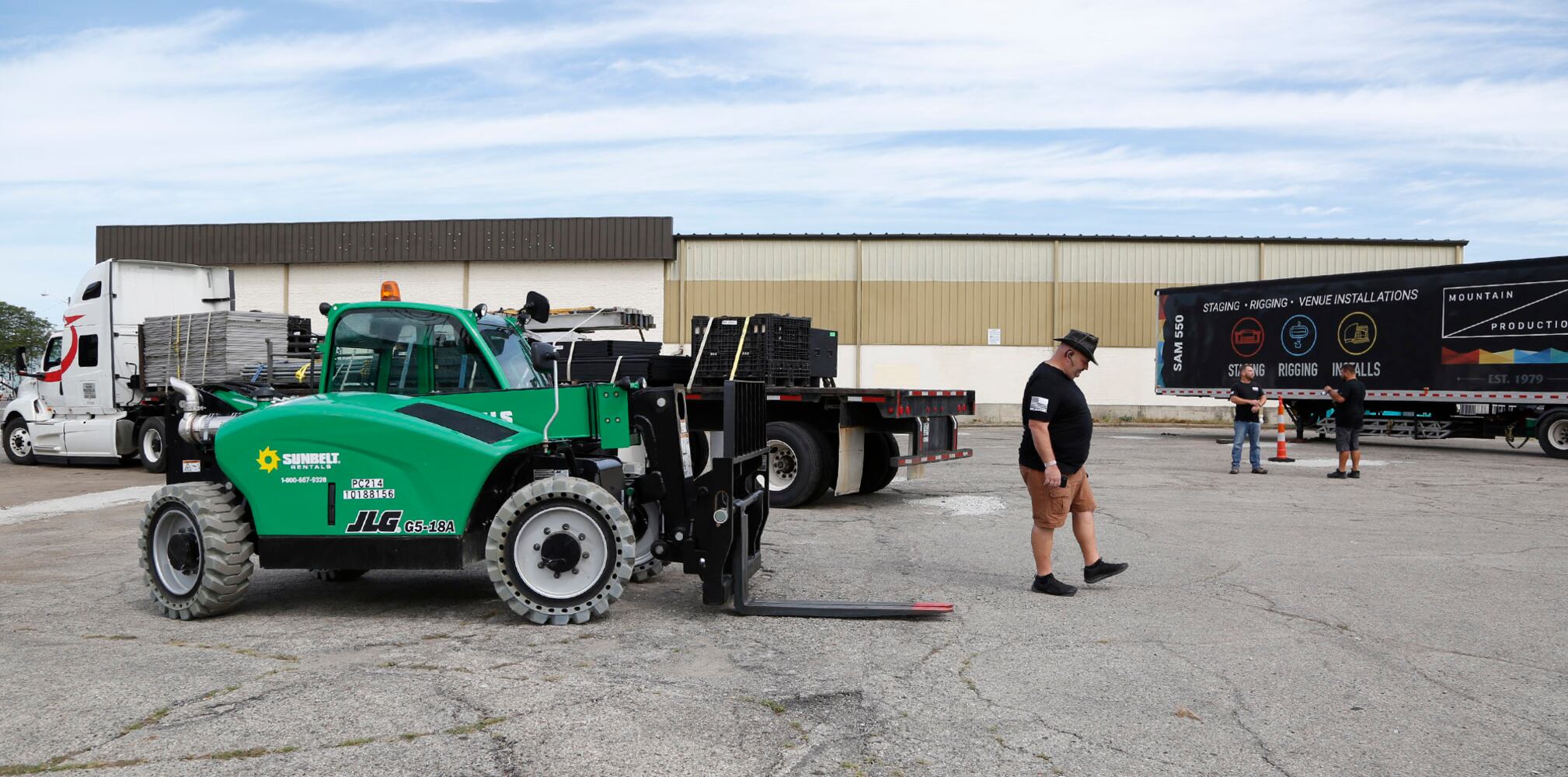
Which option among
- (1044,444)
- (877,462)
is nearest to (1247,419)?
(877,462)

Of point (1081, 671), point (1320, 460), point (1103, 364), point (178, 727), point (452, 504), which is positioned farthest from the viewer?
point (1103, 364)

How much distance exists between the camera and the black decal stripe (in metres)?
6.85

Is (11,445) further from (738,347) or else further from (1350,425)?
(1350,425)

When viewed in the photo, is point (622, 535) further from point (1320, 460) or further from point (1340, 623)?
point (1320, 460)

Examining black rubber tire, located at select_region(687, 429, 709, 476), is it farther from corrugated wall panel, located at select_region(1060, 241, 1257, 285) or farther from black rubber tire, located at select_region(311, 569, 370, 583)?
corrugated wall panel, located at select_region(1060, 241, 1257, 285)

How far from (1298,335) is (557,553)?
2261 cm

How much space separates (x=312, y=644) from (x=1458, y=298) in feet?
74.6

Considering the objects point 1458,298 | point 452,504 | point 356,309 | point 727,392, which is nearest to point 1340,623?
point 727,392

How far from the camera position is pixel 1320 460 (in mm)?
20391

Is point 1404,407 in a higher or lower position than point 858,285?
lower

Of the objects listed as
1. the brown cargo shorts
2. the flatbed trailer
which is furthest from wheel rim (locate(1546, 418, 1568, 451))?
the brown cargo shorts

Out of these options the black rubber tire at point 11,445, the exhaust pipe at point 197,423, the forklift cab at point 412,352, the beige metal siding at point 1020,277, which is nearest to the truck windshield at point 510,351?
the forklift cab at point 412,352

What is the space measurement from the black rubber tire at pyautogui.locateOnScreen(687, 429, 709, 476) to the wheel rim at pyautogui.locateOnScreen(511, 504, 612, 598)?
52.7 inches

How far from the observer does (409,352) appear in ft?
23.7
